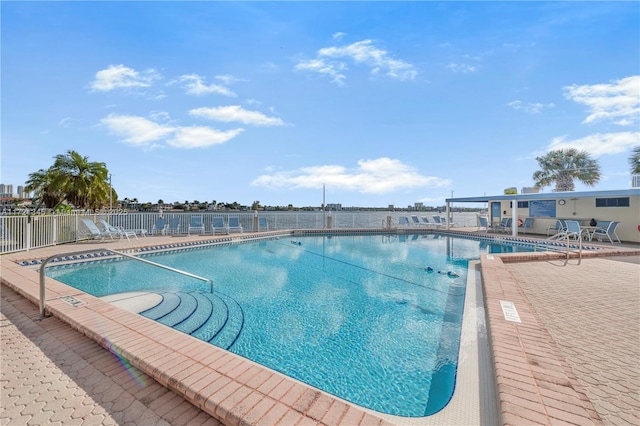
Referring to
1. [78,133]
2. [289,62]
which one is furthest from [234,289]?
[78,133]

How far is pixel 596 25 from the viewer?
7605mm

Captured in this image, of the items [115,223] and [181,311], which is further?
[115,223]

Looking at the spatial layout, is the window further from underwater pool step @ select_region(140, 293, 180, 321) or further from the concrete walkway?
underwater pool step @ select_region(140, 293, 180, 321)

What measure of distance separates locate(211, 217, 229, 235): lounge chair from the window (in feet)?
53.1

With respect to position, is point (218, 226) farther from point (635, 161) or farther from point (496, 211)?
point (635, 161)

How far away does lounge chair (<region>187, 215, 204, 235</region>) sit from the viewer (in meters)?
13.1

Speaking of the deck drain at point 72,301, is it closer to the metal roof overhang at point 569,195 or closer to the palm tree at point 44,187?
the metal roof overhang at point 569,195

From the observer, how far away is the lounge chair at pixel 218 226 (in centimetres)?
1355

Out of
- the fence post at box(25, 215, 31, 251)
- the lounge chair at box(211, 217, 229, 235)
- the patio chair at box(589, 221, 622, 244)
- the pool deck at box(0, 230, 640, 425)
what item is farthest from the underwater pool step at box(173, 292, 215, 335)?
the patio chair at box(589, 221, 622, 244)

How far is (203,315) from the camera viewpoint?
411 centimetres

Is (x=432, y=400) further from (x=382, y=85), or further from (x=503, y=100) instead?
(x=503, y=100)

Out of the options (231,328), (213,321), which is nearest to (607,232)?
(231,328)

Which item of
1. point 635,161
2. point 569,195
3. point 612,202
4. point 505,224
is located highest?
point 635,161

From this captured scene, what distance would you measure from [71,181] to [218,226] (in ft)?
30.9
